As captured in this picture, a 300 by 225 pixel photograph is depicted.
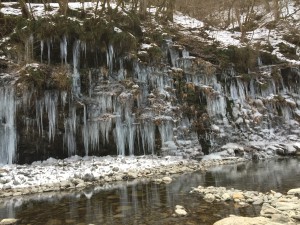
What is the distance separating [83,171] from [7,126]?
13.1 ft

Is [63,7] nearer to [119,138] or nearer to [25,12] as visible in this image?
[25,12]

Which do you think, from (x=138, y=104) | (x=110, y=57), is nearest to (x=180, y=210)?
(x=138, y=104)

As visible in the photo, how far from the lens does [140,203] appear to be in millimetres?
8375

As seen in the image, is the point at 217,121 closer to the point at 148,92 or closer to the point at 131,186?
the point at 148,92

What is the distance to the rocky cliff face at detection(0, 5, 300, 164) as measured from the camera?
14.6 m

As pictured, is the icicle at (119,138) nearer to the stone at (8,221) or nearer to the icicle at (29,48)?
the icicle at (29,48)

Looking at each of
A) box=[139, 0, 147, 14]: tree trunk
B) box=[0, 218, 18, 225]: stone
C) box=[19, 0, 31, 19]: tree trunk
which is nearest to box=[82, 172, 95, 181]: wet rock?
box=[0, 218, 18, 225]: stone

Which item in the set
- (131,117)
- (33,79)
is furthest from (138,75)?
(33,79)

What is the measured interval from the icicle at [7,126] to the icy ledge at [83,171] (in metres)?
0.93

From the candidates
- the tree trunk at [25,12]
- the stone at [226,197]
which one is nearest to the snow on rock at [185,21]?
the tree trunk at [25,12]

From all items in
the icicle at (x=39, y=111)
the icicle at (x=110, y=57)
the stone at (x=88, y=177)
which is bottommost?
the stone at (x=88, y=177)

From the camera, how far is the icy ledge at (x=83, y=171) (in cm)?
1084

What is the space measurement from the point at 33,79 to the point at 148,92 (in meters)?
5.83

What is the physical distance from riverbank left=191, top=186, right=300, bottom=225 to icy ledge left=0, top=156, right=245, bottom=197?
152 inches
